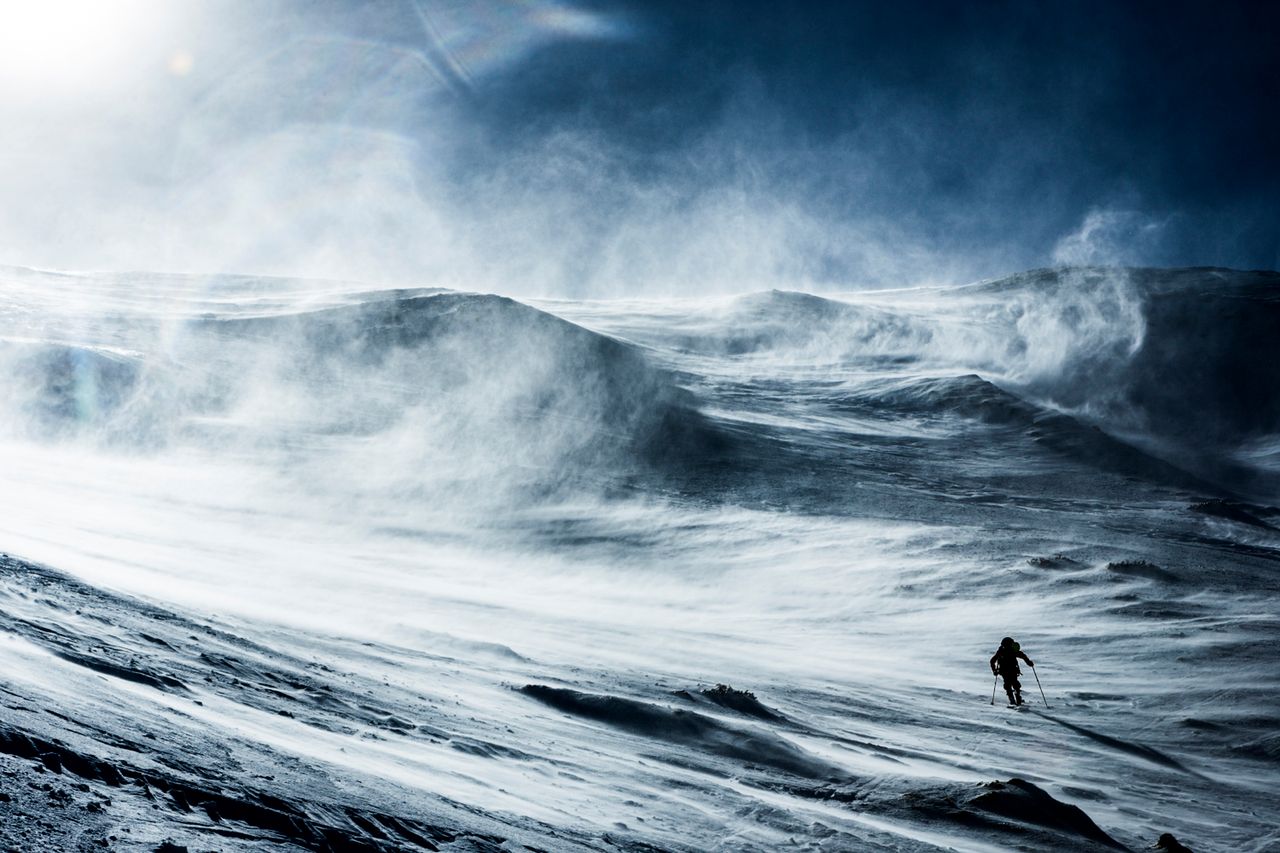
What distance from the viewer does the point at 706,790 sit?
25.5 ft

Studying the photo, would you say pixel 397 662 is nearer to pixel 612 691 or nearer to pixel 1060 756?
pixel 612 691

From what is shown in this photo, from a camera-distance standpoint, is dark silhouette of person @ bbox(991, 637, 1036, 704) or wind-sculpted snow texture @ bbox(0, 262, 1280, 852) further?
dark silhouette of person @ bbox(991, 637, 1036, 704)

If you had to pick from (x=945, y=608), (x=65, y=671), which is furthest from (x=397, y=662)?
(x=945, y=608)

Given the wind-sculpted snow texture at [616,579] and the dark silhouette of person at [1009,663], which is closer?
the wind-sculpted snow texture at [616,579]

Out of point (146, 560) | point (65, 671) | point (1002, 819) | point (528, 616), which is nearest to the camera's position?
point (65, 671)

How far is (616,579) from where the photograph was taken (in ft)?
71.4

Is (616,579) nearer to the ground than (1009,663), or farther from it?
nearer to the ground

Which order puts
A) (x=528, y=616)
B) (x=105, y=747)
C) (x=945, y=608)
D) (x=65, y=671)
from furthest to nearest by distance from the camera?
(x=945, y=608), (x=528, y=616), (x=65, y=671), (x=105, y=747)

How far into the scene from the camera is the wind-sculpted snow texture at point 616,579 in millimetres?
6230

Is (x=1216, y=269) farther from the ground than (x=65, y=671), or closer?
farther from the ground

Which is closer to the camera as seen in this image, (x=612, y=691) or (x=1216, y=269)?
(x=612, y=691)

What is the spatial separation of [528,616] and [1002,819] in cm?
1027

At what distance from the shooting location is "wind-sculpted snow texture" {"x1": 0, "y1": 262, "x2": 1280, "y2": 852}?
20.4ft

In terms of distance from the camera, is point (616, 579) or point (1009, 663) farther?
point (616, 579)
